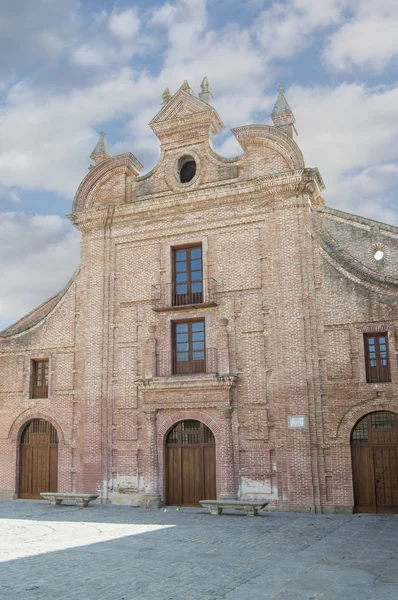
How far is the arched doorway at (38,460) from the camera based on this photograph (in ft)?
65.9

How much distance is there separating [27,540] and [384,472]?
951 centimetres

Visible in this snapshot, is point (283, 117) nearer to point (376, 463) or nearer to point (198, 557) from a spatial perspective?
point (376, 463)

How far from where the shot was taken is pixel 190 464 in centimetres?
1831

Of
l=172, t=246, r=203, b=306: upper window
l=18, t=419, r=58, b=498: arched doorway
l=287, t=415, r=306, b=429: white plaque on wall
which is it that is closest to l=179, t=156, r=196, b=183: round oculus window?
l=172, t=246, r=203, b=306: upper window

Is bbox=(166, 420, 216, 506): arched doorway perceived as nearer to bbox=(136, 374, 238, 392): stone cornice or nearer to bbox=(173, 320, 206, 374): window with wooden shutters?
bbox=(136, 374, 238, 392): stone cornice

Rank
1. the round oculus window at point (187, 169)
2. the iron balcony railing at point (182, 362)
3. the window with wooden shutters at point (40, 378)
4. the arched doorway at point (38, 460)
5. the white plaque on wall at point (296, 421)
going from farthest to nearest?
the window with wooden shutters at point (40, 378), the round oculus window at point (187, 169), the arched doorway at point (38, 460), the iron balcony railing at point (182, 362), the white plaque on wall at point (296, 421)

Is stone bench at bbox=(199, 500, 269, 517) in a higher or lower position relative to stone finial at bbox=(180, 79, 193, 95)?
lower

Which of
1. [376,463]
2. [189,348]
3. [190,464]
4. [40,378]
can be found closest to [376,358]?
[376,463]

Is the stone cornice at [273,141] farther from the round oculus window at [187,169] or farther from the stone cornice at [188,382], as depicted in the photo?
the stone cornice at [188,382]

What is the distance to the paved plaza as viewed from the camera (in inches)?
314

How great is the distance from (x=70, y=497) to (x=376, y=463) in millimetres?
9073

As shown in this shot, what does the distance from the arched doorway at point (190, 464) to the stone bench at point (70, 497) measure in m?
2.42

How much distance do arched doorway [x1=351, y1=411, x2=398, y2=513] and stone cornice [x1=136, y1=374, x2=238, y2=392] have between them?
13.0ft

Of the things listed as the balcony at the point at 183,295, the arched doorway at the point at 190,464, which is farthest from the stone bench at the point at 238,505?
the balcony at the point at 183,295
